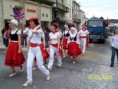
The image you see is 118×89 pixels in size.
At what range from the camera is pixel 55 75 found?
9578 millimetres

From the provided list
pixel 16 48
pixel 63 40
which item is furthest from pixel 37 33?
pixel 63 40

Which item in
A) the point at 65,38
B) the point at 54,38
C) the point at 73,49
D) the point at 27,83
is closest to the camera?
the point at 27,83

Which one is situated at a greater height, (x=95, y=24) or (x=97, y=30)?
(x=95, y=24)

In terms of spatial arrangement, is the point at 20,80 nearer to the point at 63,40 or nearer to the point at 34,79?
the point at 34,79

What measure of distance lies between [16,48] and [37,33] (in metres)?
1.25

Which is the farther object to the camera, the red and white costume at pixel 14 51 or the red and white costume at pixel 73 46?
the red and white costume at pixel 73 46

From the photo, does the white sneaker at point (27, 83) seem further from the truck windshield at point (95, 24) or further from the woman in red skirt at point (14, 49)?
the truck windshield at point (95, 24)

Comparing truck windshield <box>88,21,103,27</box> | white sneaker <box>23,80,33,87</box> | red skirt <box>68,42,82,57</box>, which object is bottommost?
white sneaker <box>23,80,33,87</box>

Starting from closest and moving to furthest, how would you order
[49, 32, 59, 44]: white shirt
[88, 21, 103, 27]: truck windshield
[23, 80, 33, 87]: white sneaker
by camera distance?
1. [23, 80, 33, 87]: white sneaker
2. [49, 32, 59, 44]: white shirt
3. [88, 21, 103, 27]: truck windshield

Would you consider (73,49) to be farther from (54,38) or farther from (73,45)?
(54,38)

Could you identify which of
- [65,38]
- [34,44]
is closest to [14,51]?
[34,44]

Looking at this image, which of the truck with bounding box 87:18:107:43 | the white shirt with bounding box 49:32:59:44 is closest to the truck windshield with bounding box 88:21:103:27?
the truck with bounding box 87:18:107:43
